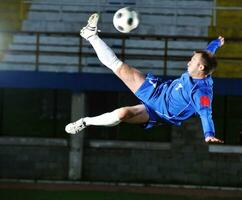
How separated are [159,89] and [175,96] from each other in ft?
1.11

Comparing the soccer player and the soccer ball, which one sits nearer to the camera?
the soccer player

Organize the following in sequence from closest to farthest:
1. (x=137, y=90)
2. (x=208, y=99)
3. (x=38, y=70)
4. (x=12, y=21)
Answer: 1. (x=208, y=99)
2. (x=137, y=90)
3. (x=38, y=70)
4. (x=12, y=21)

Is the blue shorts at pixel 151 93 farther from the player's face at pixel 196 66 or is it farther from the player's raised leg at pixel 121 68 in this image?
the player's face at pixel 196 66

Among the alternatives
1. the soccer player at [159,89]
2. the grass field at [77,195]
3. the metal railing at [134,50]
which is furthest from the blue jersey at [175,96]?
the metal railing at [134,50]

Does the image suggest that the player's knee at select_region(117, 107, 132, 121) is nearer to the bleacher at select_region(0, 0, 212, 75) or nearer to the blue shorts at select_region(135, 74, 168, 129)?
the blue shorts at select_region(135, 74, 168, 129)

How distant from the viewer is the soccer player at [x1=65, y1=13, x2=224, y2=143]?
25.1 ft

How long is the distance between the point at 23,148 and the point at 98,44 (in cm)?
1103

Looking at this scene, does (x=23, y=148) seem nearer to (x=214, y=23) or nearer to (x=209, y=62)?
(x=214, y=23)

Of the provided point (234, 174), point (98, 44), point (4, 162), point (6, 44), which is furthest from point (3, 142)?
point (98, 44)

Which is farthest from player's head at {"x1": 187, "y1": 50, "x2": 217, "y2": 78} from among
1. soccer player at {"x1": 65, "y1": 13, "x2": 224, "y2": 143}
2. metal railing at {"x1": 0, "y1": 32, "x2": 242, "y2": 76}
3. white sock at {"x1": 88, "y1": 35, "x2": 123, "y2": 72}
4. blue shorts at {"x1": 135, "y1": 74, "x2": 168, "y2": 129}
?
metal railing at {"x1": 0, "y1": 32, "x2": 242, "y2": 76}

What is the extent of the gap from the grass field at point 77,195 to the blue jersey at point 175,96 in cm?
832

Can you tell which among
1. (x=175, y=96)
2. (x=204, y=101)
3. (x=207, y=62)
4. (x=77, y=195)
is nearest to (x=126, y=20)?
(x=175, y=96)

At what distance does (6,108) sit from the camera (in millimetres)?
19219

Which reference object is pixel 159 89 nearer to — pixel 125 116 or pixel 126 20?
pixel 125 116
